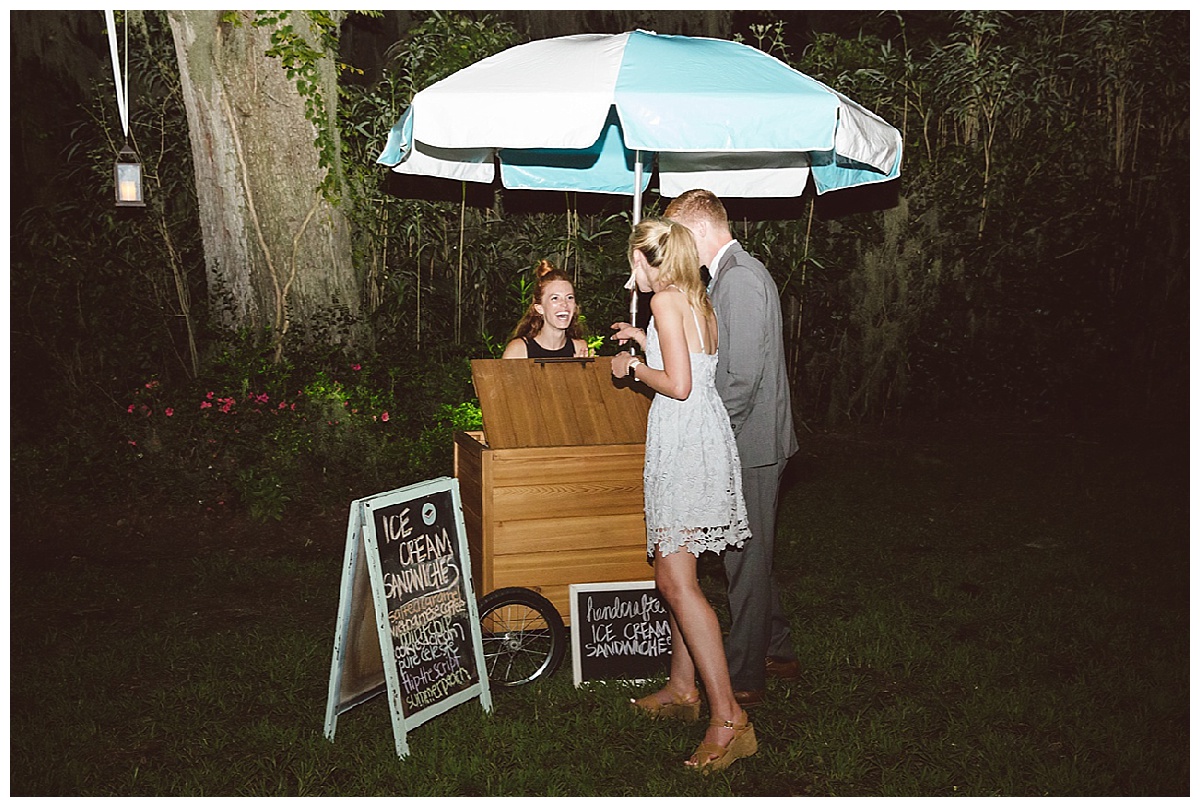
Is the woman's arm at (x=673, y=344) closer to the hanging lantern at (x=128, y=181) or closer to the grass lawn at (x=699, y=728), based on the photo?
the grass lawn at (x=699, y=728)

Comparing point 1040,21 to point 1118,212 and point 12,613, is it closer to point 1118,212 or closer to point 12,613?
point 1118,212

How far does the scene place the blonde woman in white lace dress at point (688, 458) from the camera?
141 inches

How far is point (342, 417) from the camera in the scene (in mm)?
7066

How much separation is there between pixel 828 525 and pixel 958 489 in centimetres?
144

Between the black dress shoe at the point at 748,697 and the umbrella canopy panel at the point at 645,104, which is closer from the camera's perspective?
the black dress shoe at the point at 748,697

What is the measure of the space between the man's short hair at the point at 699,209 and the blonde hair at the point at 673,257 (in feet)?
1.16

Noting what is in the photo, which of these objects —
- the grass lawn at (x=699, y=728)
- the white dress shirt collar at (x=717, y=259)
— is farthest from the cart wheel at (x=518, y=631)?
the white dress shirt collar at (x=717, y=259)

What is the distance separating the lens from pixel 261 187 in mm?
7238

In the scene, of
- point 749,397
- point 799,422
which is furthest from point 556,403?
Result: point 799,422

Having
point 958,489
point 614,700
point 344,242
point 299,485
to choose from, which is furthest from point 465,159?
point 958,489

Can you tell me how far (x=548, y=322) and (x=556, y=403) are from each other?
3.08ft

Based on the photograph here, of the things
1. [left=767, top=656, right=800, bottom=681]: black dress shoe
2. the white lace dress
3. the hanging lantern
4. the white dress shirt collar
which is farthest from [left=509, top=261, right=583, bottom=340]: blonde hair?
the hanging lantern

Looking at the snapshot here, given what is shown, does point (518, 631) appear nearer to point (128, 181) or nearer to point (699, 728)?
point (699, 728)

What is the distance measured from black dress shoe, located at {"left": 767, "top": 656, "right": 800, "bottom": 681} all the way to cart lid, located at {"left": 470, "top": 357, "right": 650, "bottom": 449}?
1020 millimetres
